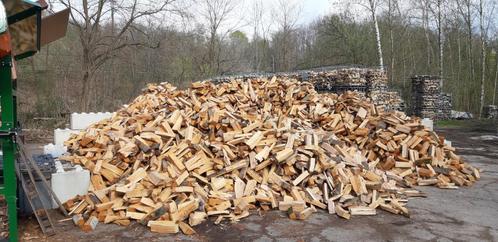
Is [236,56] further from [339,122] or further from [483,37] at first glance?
→ [339,122]

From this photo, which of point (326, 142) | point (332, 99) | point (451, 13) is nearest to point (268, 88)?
point (332, 99)

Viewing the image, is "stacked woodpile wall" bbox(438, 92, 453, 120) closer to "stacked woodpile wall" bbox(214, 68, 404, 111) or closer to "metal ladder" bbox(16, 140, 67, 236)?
"stacked woodpile wall" bbox(214, 68, 404, 111)

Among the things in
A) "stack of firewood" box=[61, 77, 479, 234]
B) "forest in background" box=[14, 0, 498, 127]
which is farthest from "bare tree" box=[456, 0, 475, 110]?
"stack of firewood" box=[61, 77, 479, 234]

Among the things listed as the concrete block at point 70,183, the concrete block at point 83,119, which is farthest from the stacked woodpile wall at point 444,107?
the concrete block at point 70,183

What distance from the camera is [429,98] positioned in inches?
853

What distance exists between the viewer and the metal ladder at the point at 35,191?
5.01 metres

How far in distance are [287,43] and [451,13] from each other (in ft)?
41.4

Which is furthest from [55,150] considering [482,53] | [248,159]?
[482,53]

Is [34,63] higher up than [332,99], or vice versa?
[34,63]

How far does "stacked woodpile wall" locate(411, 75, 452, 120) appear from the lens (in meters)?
21.5

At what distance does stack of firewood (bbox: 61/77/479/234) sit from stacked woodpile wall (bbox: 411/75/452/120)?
13835mm

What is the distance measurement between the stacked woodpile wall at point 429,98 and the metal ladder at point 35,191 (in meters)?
20.2

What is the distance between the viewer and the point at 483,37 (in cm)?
2538

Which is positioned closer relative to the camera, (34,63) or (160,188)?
(160,188)
